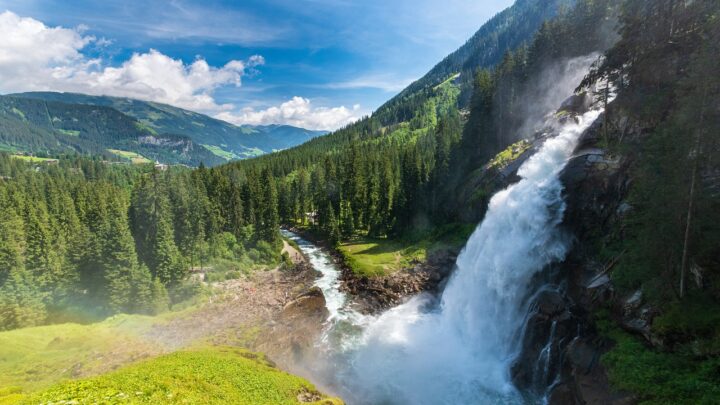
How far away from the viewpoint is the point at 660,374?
16.9 m

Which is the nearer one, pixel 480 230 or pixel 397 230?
pixel 480 230

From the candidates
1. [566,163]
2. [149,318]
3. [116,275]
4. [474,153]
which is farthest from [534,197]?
[116,275]

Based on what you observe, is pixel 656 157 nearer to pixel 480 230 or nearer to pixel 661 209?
pixel 661 209

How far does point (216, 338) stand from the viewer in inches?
1396

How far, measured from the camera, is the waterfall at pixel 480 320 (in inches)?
1122

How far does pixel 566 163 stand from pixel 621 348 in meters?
21.5

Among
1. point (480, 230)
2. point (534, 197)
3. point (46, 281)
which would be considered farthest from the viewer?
point (46, 281)

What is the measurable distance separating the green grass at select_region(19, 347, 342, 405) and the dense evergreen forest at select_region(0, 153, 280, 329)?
74.4ft

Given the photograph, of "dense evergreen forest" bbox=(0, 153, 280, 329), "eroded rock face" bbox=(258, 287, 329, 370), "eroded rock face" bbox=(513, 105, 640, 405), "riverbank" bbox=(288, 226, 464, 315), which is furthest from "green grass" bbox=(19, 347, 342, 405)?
"dense evergreen forest" bbox=(0, 153, 280, 329)

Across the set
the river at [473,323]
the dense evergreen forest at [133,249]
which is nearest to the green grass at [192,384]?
the river at [473,323]

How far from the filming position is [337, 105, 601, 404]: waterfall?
93.5ft

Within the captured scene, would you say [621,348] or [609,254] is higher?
[609,254]

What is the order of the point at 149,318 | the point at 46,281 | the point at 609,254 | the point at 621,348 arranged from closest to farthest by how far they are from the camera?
the point at 621,348 < the point at 609,254 < the point at 149,318 < the point at 46,281

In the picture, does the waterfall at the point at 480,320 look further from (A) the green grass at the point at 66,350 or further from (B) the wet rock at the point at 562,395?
(A) the green grass at the point at 66,350
